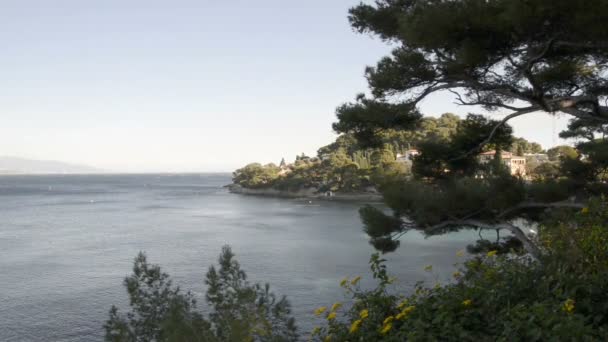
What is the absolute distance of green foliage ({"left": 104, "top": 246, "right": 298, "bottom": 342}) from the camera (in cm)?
326

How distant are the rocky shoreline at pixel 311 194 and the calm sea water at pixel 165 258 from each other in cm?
1447

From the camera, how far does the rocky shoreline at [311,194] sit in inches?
1945

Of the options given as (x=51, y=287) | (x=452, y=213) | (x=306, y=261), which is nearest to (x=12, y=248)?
(x=51, y=287)

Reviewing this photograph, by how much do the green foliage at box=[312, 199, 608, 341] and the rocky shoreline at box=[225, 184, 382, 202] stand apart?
37.1m

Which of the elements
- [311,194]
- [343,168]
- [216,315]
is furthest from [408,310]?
[311,194]

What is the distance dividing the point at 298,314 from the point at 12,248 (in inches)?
656

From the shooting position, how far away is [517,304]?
2992mm

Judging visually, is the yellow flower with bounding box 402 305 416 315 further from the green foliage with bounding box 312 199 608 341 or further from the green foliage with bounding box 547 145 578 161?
the green foliage with bounding box 547 145 578 161

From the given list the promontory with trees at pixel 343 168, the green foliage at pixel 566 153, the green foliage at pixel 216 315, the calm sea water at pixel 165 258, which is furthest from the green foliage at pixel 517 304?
the promontory with trees at pixel 343 168

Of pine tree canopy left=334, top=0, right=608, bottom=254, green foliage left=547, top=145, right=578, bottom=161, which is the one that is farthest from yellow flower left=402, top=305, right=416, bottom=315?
green foliage left=547, top=145, right=578, bottom=161

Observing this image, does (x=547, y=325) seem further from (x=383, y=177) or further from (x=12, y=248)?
(x=12, y=248)

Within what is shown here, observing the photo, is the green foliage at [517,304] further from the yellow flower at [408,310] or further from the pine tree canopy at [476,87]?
the pine tree canopy at [476,87]

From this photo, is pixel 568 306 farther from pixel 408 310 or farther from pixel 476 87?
pixel 476 87

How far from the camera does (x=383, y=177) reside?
8.26 metres
